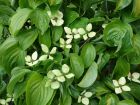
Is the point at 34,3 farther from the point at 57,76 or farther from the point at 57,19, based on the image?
the point at 57,76

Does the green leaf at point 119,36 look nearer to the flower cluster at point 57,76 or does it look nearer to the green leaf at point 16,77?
the flower cluster at point 57,76

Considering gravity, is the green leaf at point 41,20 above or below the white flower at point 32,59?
above

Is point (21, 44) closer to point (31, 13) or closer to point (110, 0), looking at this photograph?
point (31, 13)

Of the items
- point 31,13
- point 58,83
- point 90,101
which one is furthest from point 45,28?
point 90,101

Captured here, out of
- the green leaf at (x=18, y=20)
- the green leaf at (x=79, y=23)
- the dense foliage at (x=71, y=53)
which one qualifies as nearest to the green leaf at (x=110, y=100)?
the dense foliage at (x=71, y=53)

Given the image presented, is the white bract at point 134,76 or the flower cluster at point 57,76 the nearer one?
the flower cluster at point 57,76

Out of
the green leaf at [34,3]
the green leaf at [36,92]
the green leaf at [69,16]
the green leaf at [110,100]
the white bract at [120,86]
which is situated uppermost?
the green leaf at [34,3]

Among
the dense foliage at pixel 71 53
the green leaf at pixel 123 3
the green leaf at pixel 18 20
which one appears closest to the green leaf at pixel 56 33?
the dense foliage at pixel 71 53
